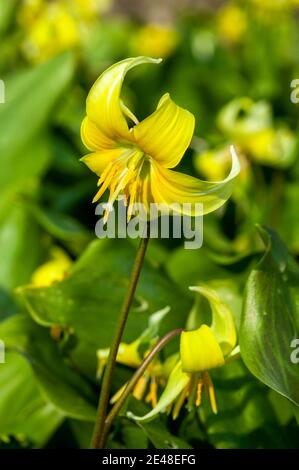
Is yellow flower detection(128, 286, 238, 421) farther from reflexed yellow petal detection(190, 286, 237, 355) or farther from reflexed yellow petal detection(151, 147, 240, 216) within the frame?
reflexed yellow petal detection(151, 147, 240, 216)

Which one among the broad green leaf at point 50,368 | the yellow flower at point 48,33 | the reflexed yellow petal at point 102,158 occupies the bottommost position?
the yellow flower at point 48,33

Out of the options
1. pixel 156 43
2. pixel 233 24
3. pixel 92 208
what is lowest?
pixel 233 24

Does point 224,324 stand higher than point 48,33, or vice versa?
point 224,324

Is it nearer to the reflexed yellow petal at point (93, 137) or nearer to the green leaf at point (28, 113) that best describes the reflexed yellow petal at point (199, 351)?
the reflexed yellow petal at point (93, 137)

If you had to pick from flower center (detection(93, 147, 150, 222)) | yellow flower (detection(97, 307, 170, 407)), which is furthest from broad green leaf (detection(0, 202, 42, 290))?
flower center (detection(93, 147, 150, 222))

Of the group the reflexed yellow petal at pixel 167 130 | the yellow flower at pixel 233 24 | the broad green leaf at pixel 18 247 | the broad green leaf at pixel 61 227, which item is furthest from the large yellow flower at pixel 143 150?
the yellow flower at pixel 233 24

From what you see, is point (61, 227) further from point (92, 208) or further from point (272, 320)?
point (272, 320)

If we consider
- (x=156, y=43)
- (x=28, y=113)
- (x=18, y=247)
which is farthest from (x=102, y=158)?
(x=156, y=43)
